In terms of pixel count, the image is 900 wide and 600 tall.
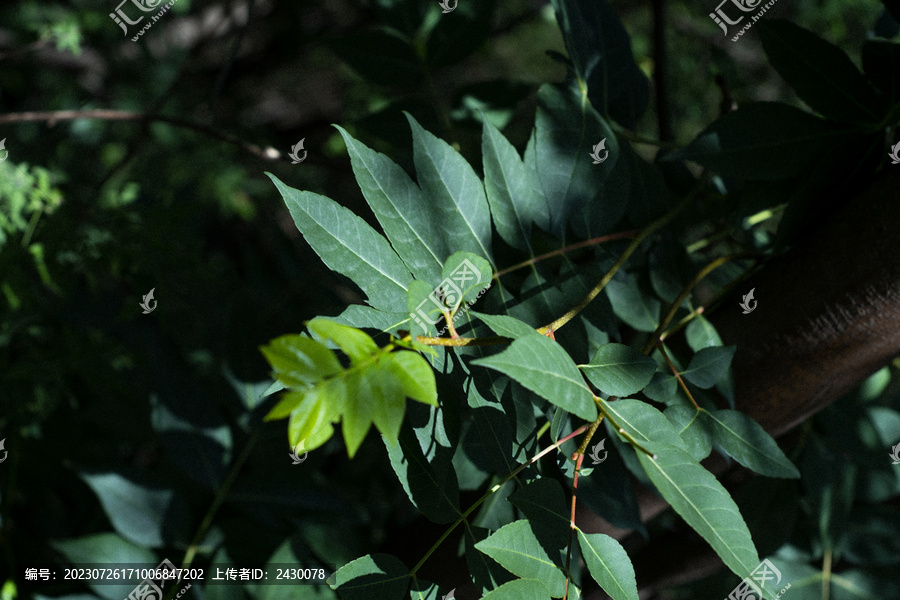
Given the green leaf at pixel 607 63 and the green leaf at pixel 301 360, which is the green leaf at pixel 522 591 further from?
the green leaf at pixel 607 63

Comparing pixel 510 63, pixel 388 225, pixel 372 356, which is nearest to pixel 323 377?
pixel 372 356

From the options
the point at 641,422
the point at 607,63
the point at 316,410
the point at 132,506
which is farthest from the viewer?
the point at 132,506

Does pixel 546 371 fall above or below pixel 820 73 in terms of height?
below

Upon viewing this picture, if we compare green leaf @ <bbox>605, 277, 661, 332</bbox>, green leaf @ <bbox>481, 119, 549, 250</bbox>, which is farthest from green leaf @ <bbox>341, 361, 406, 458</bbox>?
green leaf @ <bbox>605, 277, 661, 332</bbox>

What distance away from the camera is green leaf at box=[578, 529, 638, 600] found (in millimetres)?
402

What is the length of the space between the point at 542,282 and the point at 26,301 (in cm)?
68

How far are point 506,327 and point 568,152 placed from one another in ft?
0.78

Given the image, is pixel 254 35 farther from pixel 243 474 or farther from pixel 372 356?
pixel 372 356

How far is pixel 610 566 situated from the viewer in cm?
41

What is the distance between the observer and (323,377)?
12.0 inches

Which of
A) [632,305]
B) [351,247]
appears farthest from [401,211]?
[632,305]

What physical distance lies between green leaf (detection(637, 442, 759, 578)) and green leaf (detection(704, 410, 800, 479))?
14cm

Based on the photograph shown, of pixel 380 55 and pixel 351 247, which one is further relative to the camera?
pixel 380 55

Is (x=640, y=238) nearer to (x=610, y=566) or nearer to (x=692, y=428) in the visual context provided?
(x=692, y=428)
